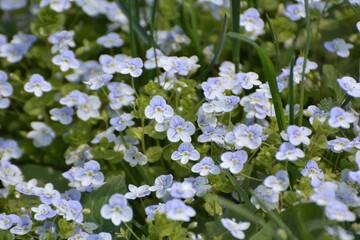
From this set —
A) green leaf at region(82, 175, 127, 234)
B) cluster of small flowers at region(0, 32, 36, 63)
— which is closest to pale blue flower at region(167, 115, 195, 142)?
green leaf at region(82, 175, 127, 234)

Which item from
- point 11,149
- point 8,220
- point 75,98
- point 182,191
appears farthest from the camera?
point 11,149

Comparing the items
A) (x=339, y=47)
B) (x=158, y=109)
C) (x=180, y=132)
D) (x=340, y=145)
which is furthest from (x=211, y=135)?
(x=339, y=47)

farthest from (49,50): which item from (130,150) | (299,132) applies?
(299,132)

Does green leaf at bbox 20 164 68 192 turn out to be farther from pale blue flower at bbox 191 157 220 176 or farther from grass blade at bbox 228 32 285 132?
grass blade at bbox 228 32 285 132

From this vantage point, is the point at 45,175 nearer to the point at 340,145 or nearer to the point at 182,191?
the point at 182,191

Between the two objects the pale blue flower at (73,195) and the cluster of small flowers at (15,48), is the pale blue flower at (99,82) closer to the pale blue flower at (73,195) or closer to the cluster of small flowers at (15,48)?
the pale blue flower at (73,195)

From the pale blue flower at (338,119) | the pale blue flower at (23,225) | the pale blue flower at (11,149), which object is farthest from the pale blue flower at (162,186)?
the pale blue flower at (11,149)

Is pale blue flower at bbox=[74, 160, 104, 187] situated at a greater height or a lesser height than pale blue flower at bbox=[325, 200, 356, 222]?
lesser
